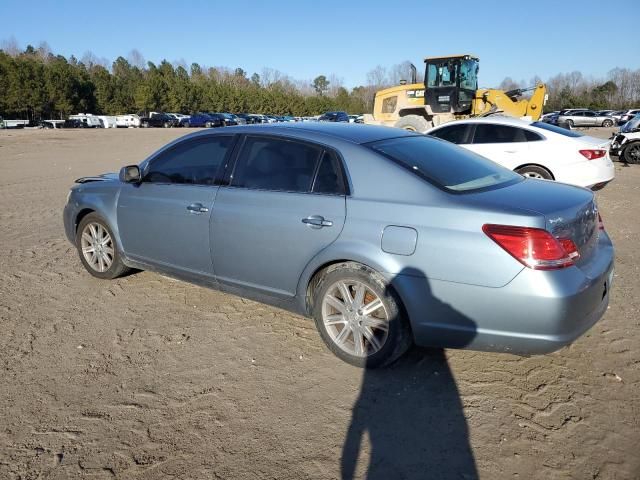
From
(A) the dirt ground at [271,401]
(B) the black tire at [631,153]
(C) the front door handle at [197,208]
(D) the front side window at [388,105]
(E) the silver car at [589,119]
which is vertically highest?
(E) the silver car at [589,119]

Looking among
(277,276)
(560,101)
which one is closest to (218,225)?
(277,276)

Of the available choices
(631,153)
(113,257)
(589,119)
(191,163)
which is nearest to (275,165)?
(191,163)

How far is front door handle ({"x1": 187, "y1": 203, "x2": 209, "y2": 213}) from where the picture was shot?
406 centimetres

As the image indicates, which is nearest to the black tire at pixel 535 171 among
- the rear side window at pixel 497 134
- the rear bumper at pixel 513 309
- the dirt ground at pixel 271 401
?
the rear side window at pixel 497 134

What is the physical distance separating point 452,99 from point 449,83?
60cm

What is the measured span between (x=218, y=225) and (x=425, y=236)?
68.2 inches

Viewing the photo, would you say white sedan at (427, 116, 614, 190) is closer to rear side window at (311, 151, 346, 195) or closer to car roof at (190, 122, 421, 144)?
car roof at (190, 122, 421, 144)

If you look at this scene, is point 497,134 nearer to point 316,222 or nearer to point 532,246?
point 316,222

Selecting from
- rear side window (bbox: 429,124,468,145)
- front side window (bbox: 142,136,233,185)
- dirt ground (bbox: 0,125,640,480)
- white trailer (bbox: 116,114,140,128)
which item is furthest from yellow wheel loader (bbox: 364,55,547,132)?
white trailer (bbox: 116,114,140,128)

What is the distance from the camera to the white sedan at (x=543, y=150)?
809 centimetres

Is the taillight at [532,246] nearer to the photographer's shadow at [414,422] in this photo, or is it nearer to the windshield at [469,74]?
the photographer's shadow at [414,422]

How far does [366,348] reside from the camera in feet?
11.2

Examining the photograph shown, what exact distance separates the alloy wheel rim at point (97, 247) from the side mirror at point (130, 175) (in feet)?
2.31

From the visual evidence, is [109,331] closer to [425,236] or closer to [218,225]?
[218,225]
